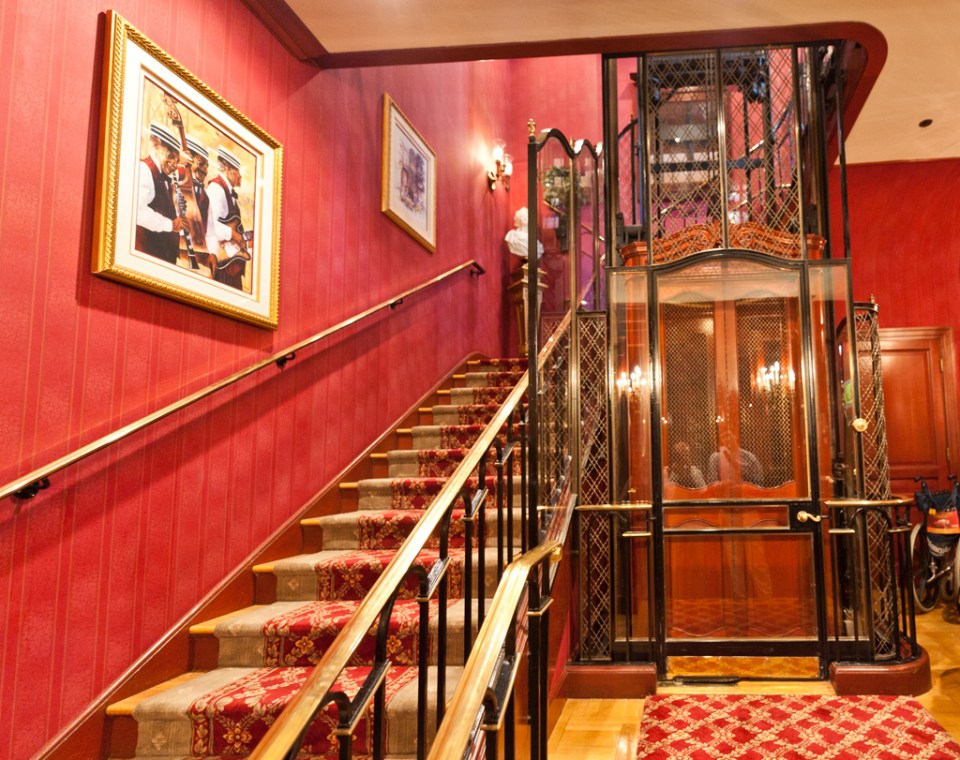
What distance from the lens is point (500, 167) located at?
24.7 ft

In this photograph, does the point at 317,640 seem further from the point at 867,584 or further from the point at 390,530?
the point at 867,584

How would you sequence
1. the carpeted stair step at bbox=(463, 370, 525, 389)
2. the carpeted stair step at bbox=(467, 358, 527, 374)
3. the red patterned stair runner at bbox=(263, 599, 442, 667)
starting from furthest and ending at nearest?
the carpeted stair step at bbox=(467, 358, 527, 374)
the carpeted stair step at bbox=(463, 370, 525, 389)
the red patterned stair runner at bbox=(263, 599, 442, 667)

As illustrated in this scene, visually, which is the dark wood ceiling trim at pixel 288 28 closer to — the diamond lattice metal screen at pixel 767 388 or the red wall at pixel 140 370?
the red wall at pixel 140 370

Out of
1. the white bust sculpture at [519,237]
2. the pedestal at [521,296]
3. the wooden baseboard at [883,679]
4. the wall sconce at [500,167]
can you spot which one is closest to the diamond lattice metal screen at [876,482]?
→ the wooden baseboard at [883,679]

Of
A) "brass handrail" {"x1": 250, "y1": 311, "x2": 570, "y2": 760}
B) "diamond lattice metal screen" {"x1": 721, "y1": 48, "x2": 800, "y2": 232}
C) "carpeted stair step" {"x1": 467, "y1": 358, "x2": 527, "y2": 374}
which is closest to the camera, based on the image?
"brass handrail" {"x1": 250, "y1": 311, "x2": 570, "y2": 760}

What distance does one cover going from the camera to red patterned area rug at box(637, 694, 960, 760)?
2877mm

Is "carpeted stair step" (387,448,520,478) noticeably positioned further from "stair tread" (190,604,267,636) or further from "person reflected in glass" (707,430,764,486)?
"stair tread" (190,604,267,636)

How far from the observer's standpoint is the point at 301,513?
3490 millimetres

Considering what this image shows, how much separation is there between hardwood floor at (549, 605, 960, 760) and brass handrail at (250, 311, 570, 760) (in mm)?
1563

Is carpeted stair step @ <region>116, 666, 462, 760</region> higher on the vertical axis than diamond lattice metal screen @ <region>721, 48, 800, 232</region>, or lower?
lower

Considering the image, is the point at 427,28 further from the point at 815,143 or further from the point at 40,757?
the point at 40,757

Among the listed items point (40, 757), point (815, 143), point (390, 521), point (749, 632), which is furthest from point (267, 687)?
point (815, 143)

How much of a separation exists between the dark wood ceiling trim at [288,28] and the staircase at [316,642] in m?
2.20

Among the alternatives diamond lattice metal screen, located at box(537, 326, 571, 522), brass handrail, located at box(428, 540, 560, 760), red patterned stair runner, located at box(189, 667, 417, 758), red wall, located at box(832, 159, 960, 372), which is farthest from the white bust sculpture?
brass handrail, located at box(428, 540, 560, 760)
